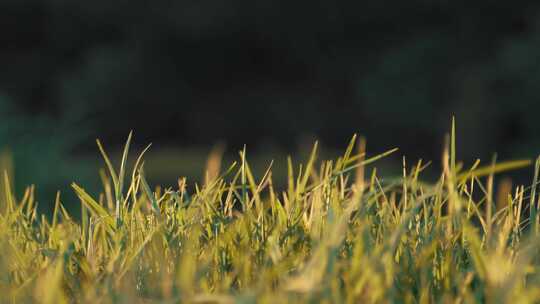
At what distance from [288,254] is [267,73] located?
2262 centimetres

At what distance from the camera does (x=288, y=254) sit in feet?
4.94

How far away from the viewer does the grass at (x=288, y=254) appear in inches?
49.0

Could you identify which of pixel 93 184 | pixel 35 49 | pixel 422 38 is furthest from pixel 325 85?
pixel 93 184

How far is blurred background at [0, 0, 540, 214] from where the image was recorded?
18.3m

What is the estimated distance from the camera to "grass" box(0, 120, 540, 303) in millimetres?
1244

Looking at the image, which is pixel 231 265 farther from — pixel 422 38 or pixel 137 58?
pixel 137 58

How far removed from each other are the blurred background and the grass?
16143mm

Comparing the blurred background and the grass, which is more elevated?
the grass

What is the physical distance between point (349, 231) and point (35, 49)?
23538mm

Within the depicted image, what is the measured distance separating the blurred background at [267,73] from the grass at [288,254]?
16.1 meters

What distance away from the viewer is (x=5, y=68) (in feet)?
78.6

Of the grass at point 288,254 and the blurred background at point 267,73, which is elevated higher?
the grass at point 288,254

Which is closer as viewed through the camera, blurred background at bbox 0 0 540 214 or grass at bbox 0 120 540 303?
grass at bbox 0 120 540 303

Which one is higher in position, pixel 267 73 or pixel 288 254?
pixel 288 254
